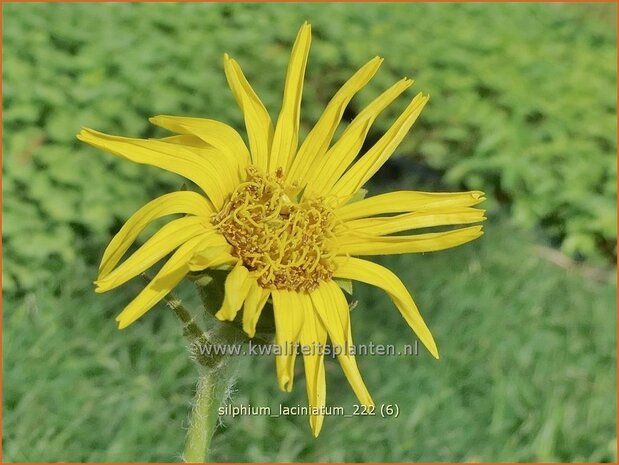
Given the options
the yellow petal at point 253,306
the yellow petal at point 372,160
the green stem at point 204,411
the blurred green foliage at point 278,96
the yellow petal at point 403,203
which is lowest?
the green stem at point 204,411

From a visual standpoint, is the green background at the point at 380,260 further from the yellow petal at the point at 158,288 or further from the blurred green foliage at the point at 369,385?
the yellow petal at the point at 158,288

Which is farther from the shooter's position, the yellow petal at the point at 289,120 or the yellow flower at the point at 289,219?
the yellow petal at the point at 289,120

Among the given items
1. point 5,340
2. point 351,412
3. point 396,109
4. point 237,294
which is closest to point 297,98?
point 237,294

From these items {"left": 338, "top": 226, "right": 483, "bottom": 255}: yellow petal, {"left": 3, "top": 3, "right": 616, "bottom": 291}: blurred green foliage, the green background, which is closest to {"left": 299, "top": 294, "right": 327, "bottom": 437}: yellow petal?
{"left": 338, "top": 226, "right": 483, "bottom": 255}: yellow petal

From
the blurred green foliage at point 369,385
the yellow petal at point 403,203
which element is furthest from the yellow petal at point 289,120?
the blurred green foliage at point 369,385

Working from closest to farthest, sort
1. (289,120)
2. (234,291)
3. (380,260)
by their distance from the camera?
(234,291), (289,120), (380,260)

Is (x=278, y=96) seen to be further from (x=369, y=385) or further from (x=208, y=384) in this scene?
(x=208, y=384)

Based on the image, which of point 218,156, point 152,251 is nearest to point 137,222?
point 152,251

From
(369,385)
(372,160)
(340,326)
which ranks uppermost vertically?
(372,160)
